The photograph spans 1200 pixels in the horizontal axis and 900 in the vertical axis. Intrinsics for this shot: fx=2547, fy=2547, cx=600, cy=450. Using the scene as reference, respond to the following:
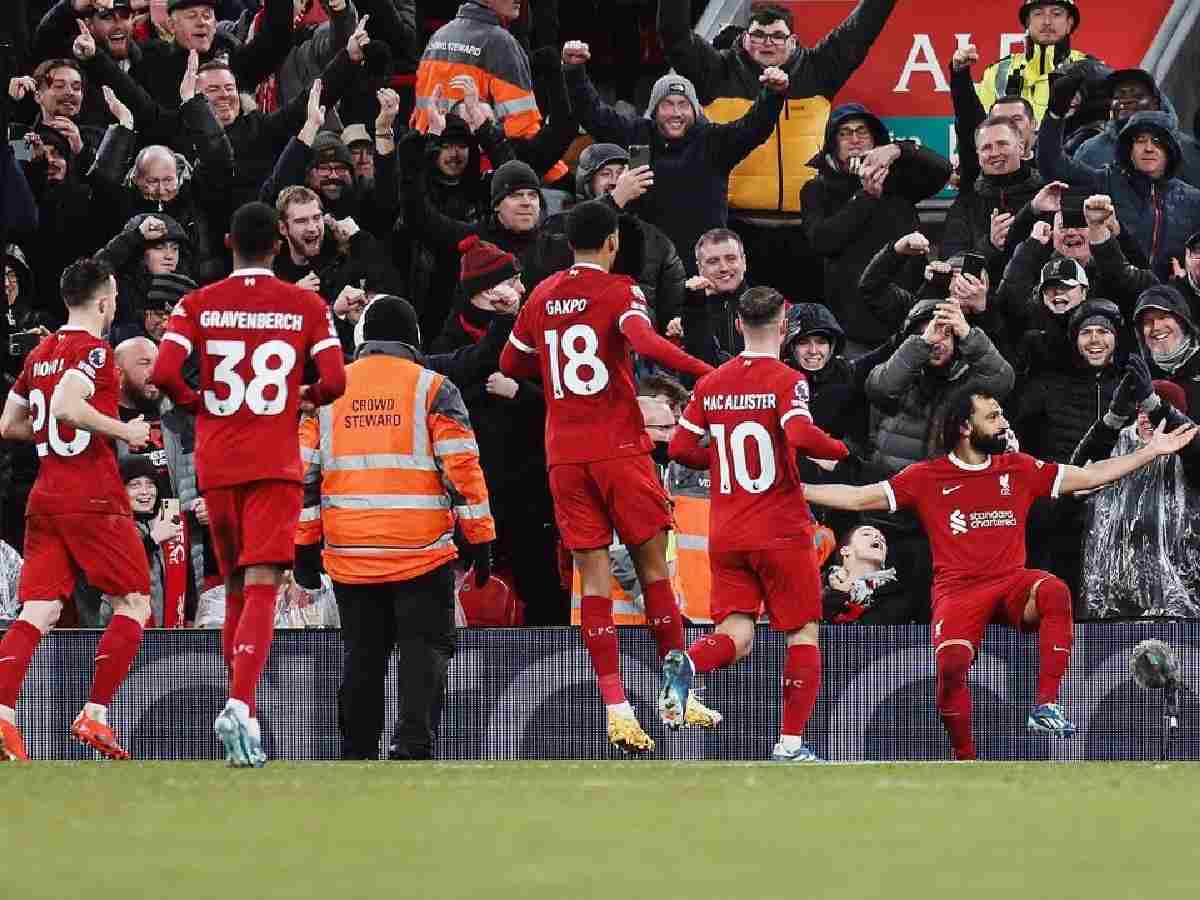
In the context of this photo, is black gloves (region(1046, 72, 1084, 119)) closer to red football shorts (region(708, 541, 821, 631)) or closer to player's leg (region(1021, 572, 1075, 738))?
player's leg (region(1021, 572, 1075, 738))

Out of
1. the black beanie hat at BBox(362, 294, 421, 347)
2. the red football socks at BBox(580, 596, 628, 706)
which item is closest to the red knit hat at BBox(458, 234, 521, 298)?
the black beanie hat at BBox(362, 294, 421, 347)

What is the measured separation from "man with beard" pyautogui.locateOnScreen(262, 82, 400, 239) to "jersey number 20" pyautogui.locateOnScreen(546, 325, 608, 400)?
398cm

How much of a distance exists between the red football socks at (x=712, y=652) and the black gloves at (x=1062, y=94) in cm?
457

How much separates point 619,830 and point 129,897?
1710mm

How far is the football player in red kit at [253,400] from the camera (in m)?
9.05

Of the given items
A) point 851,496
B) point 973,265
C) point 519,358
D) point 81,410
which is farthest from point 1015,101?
point 81,410

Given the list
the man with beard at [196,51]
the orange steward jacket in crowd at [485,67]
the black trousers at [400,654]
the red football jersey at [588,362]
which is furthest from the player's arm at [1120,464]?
the man with beard at [196,51]

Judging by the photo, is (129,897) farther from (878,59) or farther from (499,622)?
(878,59)

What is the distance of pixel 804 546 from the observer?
10.3 m

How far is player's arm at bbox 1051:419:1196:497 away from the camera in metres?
10.8

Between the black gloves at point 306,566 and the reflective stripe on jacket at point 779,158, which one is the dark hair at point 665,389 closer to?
the black gloves at point 306,566

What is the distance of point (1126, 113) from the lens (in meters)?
14.2

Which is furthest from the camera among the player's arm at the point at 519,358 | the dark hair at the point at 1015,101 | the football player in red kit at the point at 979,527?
the dark hair at the point at 1015,101

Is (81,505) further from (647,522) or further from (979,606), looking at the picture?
(979,606)
